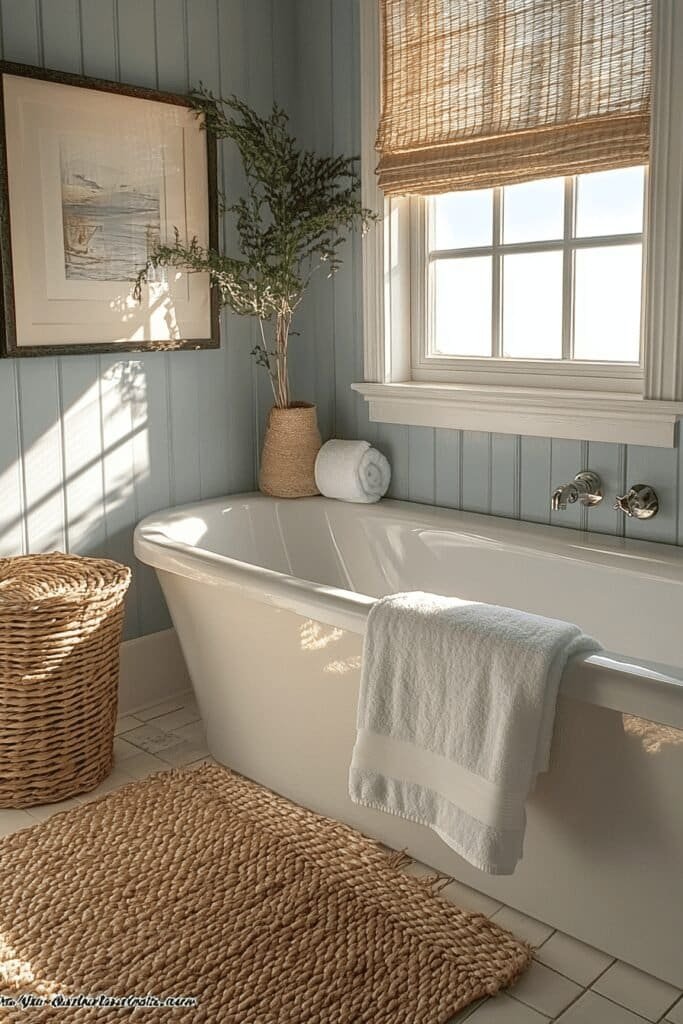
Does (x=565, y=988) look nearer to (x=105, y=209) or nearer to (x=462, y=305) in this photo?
(x=462, y=305)

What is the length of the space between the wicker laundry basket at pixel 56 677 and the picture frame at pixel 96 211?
687 millimetres

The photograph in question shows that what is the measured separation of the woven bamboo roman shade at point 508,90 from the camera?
104 inches

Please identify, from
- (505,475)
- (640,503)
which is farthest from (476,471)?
(640,503)

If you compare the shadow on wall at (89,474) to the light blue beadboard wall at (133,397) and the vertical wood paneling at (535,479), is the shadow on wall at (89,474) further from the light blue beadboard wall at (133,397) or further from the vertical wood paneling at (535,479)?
the vertical wood paneling at (535,479)

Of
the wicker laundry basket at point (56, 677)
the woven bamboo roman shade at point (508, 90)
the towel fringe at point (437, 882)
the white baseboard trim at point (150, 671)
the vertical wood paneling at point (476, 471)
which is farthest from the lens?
the white baseboard trim at point (150, 671)

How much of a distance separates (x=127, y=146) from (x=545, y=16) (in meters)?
1.20

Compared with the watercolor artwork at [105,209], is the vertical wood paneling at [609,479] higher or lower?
lower

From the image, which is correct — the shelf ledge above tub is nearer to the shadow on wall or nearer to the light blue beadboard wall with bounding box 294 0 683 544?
the light blue beadboard wall with bounding box 294 0 683 544

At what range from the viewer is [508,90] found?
287 centimetres

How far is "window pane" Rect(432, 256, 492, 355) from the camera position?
318 centimetres

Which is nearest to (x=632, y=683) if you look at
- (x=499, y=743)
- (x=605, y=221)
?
(x=499, y=743)

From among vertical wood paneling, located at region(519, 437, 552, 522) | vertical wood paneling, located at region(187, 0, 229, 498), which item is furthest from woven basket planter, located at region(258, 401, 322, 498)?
Result: vertical wood paneling, located at region(519, 437, 552, 522)

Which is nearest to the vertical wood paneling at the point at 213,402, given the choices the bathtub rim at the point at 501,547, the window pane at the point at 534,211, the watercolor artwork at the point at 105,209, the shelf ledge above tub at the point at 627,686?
the bathtub rim at the point at 501,547

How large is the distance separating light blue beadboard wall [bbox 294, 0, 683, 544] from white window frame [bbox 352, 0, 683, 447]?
0.06m
